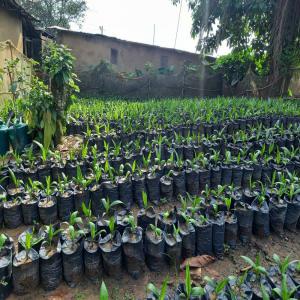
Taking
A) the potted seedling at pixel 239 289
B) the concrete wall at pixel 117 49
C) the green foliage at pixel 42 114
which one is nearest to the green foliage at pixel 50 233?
the potted seedling at pixel 239 289

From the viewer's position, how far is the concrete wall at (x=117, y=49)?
45.8 ft

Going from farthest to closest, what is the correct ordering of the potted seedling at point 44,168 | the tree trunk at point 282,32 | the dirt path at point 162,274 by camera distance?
the tree trunk at point 282,32 < the potted seedling at point 44,168 < the dirt path at point 162,274

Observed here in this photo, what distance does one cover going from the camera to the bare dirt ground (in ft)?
6.68

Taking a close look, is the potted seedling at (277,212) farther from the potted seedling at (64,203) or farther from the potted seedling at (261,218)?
the potted seedling at (64,203)

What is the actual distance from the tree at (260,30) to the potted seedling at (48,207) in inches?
421

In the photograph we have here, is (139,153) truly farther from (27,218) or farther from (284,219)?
(284,219)

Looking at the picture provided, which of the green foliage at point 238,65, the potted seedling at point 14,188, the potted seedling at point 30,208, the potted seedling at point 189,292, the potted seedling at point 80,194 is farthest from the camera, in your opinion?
the green foliage at point 238,65

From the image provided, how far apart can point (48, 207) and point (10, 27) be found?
34.4 ft

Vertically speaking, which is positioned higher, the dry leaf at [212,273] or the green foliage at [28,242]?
the green foliage at [28,242]

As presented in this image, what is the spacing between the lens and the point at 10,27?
1060cm

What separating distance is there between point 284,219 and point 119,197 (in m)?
1.82

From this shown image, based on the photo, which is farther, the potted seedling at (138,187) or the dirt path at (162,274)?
the potted seedling at (138,187)

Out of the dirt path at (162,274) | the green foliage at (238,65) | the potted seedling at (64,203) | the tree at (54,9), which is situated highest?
the tree at (54,9)

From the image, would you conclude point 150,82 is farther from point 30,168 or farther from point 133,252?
point 133,252
